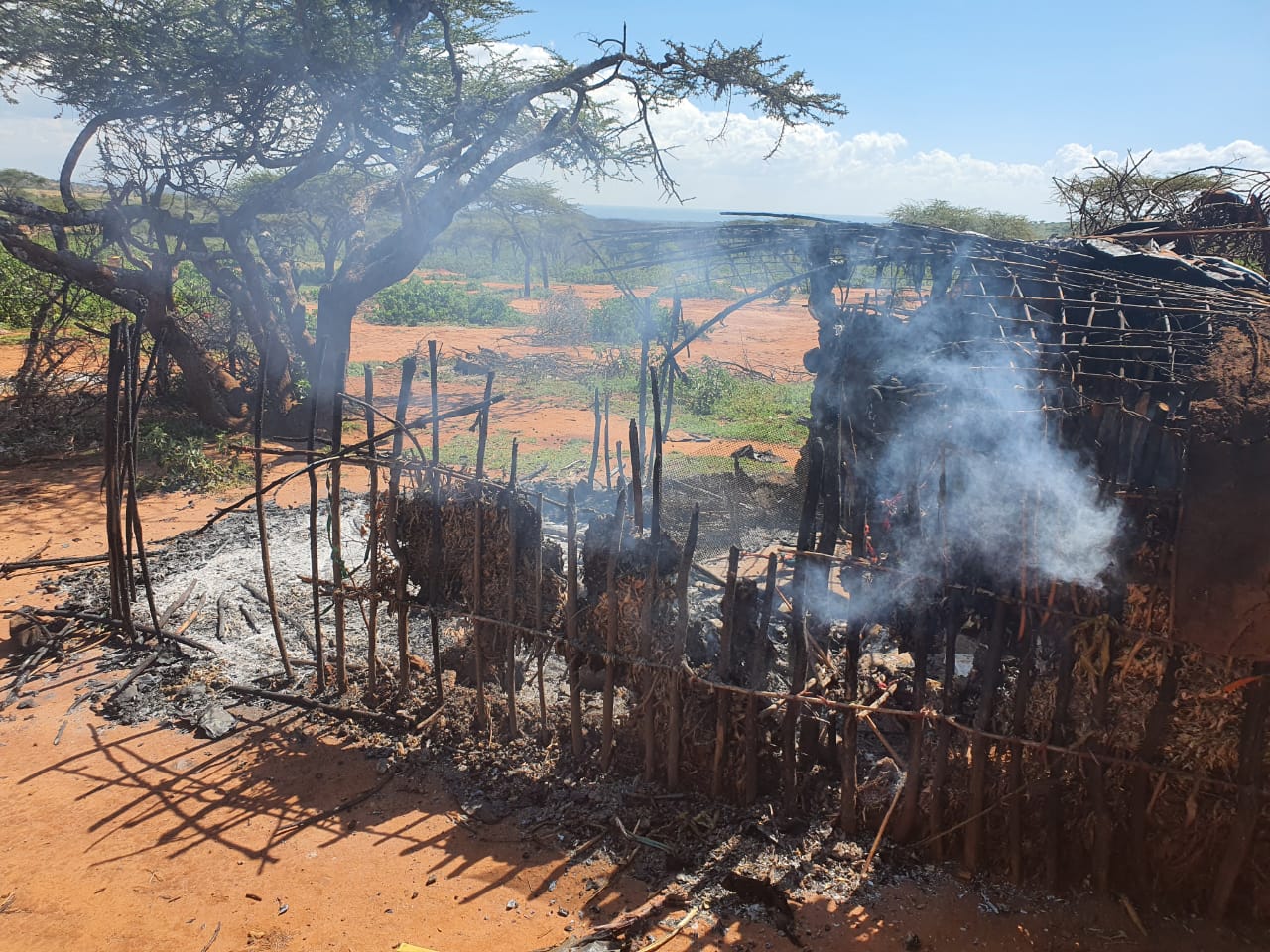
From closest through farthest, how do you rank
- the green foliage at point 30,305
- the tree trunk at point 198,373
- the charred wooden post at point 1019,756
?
the charred wooden post at point 1019,756 < the tree trunk at point 198,373 < the green foliage at point 30,305

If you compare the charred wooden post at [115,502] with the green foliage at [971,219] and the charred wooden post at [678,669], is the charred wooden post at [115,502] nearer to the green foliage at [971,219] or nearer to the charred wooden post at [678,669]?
the charred wooden post at [678,669]

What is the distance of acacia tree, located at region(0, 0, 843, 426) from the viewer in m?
12.3

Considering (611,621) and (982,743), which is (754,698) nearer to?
(611,621)

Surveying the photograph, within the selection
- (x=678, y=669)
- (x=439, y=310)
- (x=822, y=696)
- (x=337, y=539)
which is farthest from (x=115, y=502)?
(x=439, y=310)

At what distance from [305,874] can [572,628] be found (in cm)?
186

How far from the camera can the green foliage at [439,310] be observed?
83.9ft

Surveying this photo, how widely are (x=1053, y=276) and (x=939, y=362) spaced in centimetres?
130

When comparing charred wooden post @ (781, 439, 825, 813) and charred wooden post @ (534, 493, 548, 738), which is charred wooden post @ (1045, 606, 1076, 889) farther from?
charred wooden post @ (534, 493, 548, 738)

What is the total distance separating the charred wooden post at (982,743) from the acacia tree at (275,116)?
1092 centimetres

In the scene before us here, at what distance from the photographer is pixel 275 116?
45.5ft

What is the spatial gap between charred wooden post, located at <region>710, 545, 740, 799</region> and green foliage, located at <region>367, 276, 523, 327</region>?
22.3 metres

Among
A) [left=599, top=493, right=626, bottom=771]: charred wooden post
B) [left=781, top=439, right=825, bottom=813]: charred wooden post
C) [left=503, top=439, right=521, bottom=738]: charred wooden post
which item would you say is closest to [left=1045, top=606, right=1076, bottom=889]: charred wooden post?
[left=781, top=439, right=825, bottom=813]: charred wooden post

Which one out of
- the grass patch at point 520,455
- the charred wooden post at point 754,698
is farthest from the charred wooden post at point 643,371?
the grass patch at point 520,455

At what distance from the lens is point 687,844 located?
4203 mm
